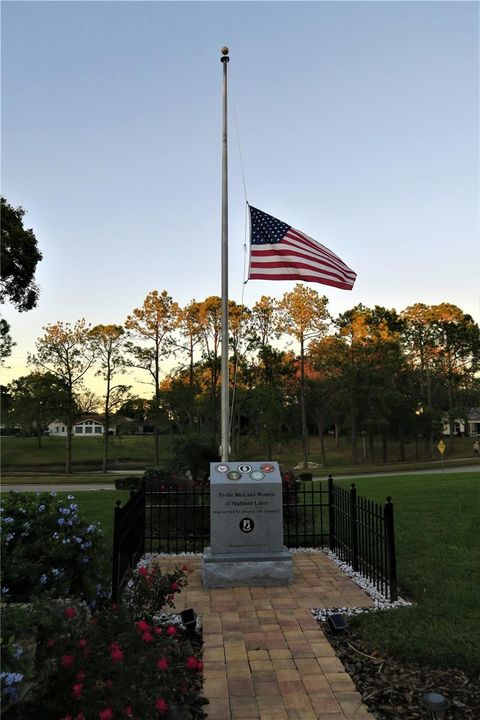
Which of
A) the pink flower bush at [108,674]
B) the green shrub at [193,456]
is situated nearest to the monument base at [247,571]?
the pink flower bush at [108,674]

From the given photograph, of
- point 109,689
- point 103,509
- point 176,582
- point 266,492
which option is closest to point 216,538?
point 266,492

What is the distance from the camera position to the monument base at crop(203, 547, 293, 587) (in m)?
6.84

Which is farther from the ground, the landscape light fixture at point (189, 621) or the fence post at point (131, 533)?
the fence post at point (131, 533)

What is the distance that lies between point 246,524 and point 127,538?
5.30ft

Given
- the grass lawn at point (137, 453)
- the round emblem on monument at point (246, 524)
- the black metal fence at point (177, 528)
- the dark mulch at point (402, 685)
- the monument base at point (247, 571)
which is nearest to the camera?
the dark mulch at point (402, 685)

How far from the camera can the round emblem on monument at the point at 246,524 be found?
705cm

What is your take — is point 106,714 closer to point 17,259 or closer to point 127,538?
point 127,538

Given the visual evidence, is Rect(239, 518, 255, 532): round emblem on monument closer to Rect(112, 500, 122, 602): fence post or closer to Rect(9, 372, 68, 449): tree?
Rect(112, 500, 122, 602): fence post

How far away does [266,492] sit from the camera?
7.11 m

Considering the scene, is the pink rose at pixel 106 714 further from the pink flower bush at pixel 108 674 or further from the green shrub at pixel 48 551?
the green shrub at pixel 48 551

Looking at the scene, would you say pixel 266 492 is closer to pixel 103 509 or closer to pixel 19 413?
pixel 103 509

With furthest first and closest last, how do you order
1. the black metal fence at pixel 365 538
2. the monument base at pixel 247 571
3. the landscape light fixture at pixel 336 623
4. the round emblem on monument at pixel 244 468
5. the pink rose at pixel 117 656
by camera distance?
1. the round emblem on monument at pixel 244 468
2. the monument base at pixel 247 571
3. the black metal fence at pixel 365 538
4. the landscape light fixture at pixel 336 623
5. the pink rose at pixel 117 656

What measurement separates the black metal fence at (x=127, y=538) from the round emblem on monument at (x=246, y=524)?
1510mm

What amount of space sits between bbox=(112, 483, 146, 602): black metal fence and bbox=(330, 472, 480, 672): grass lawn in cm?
270
